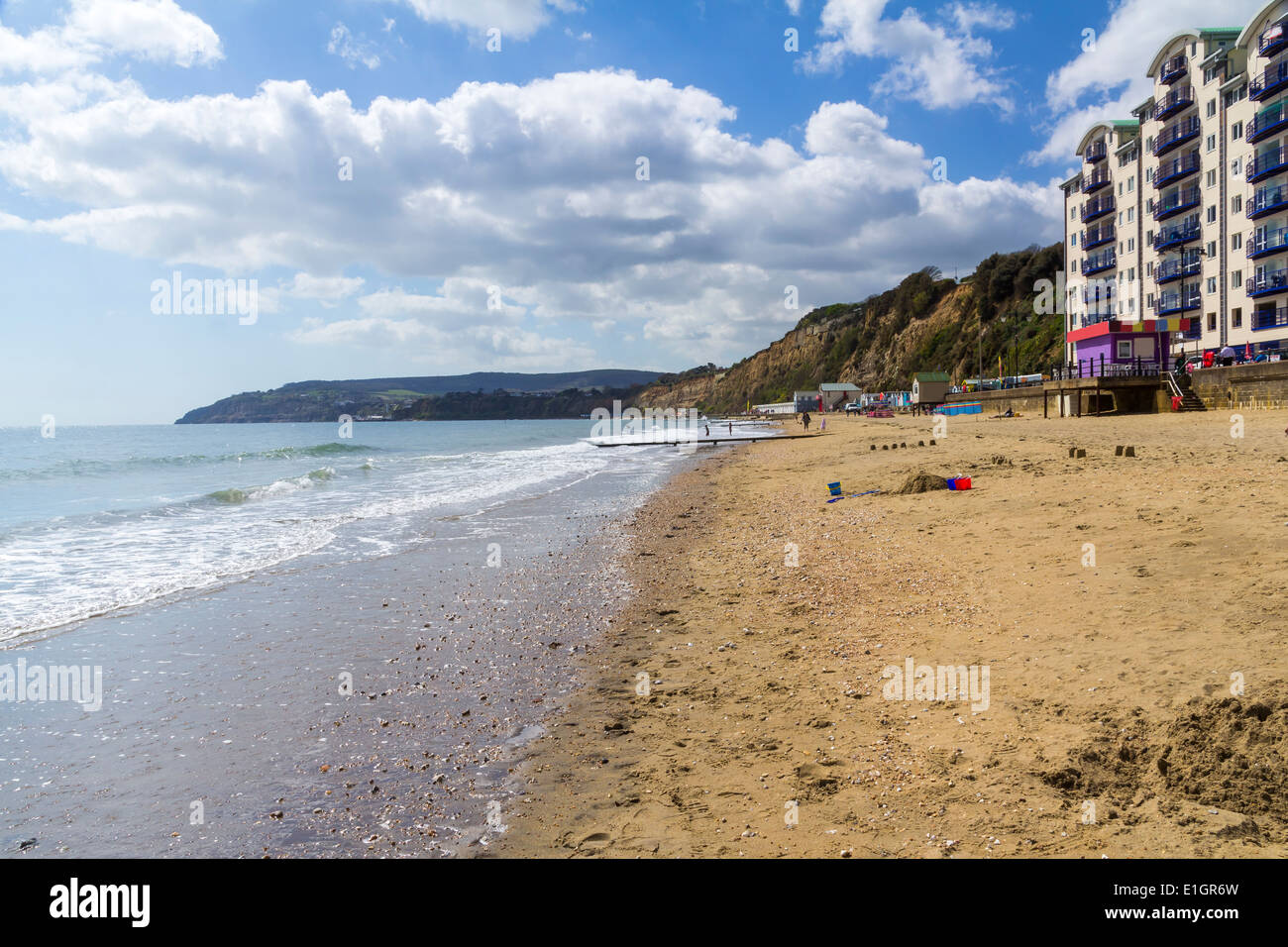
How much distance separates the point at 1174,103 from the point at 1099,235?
11732 mm

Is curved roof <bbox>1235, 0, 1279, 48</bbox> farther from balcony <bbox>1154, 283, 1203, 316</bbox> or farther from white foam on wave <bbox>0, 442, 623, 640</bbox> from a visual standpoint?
white foam on wave <bbox>0, 442, 623, 640</bbox>

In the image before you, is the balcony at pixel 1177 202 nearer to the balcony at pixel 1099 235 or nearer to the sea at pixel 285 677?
the balcony at pixel 1099 235

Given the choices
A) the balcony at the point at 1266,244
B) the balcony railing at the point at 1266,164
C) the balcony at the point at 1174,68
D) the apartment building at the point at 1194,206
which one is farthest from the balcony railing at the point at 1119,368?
the balcony at the point at 1174,68

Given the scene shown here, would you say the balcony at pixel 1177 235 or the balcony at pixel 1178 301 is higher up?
the balcony at pixel 1177 235

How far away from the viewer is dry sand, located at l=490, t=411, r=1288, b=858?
3.82m

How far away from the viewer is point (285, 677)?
6.92 m

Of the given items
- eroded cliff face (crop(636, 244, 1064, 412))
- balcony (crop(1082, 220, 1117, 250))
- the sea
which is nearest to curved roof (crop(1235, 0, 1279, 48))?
balcony (crop(1082, 220, 1117, 250))

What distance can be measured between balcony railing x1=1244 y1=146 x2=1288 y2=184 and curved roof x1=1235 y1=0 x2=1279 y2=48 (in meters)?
7.23

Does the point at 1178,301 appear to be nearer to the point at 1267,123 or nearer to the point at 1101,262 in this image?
the point at 1101,262

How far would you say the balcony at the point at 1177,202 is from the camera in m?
48.3

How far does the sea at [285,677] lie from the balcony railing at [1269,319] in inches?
1743

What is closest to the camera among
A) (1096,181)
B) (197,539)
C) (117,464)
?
(197,539)

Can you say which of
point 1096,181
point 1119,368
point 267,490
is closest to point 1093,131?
point 1096,181

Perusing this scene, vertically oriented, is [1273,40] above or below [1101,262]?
above
